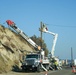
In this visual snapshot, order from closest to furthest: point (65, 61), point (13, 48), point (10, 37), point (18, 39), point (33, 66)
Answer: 1. point (33, 66)
2. point (13, 48)
3. point (10, 37)
4. point (18, 39)
5. point (65, 61)

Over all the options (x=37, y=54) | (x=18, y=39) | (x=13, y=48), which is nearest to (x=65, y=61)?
(x=18, y=39)

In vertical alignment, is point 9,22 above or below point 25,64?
above

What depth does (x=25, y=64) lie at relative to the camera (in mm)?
42969

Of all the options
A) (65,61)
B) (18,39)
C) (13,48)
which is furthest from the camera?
(65,61)

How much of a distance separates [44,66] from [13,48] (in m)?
8.06

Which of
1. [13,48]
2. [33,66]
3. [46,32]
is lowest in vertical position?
[33,66]

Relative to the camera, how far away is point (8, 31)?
188 ft

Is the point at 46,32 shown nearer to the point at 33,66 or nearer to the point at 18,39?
the point at 18,39

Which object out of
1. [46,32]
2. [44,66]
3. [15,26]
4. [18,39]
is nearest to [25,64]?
[44,66]

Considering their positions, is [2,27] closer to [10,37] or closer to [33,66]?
[10,37]

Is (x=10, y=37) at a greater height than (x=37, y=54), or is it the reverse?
(x=10, y=37)

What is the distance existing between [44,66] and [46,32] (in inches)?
348

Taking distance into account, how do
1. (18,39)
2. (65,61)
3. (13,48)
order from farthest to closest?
(65,61)
(18,39)
(13,48)

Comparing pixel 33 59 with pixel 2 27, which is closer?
pixel 33 59
